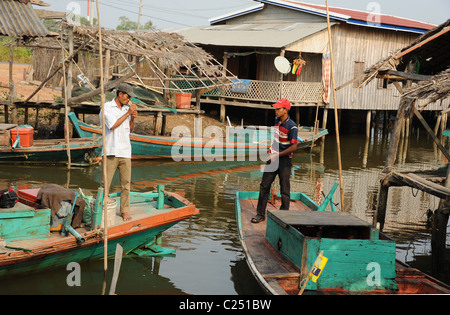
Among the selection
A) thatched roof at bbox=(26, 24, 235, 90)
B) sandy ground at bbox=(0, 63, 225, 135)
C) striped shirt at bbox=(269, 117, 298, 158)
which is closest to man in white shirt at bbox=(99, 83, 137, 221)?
striped shirt at bbox=(269, 117, 298, 158)

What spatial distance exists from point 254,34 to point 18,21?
14281 millimetres

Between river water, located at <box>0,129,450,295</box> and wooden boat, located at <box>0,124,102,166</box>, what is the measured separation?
291 millimetres

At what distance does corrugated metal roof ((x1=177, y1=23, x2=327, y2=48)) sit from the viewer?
20981 mm

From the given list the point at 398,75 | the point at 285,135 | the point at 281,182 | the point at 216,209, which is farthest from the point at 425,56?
the point at 216,209

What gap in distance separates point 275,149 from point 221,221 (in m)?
3.07

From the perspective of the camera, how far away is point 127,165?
24.4 feet

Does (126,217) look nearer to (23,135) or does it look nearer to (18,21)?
(18,21)

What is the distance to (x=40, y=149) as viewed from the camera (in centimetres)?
1366

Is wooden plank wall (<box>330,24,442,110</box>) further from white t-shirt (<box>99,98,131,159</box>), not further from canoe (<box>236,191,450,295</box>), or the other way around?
canoe (<box>236,191,450,295</box>)

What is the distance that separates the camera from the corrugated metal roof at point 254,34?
21.0 m

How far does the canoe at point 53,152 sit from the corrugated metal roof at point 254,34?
27.8 feet

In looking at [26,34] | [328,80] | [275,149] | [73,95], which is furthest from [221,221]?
[328,80]

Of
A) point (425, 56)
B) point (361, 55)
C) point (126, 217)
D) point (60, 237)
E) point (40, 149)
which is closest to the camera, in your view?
point (60, 237)
